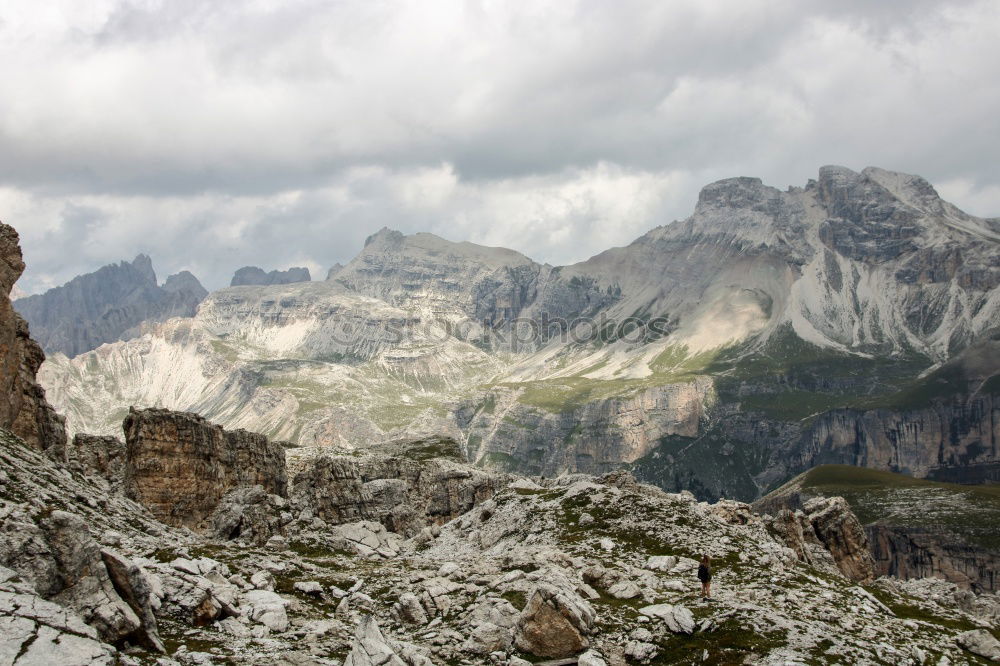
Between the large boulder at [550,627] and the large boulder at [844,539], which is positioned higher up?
the large boulder at [550,627]

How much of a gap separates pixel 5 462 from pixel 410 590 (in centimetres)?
2215

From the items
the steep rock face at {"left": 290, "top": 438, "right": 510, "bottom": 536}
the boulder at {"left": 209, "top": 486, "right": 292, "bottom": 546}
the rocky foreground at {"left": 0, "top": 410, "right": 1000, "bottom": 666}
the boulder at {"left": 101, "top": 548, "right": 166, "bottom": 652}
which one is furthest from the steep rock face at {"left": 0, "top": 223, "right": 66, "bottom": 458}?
the boulder at {"left": 101, "top": 548, "right": 166, "bottom": 652}

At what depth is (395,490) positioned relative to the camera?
104938 millimetres

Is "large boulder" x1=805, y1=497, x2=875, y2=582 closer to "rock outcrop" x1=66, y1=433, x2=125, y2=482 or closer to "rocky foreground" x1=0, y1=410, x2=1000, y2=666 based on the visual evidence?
"rocky foreground" x1=0, y1=410, x2=1000, y2=666

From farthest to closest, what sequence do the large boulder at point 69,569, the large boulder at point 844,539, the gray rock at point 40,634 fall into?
the large boulder at point 844,539 < the large boulder at point 69,569 < the gray rock at point 40,634

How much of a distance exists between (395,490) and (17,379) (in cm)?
4667

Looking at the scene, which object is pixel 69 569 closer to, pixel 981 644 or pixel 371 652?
pixel 371 652

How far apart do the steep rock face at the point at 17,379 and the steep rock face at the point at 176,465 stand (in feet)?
69.2

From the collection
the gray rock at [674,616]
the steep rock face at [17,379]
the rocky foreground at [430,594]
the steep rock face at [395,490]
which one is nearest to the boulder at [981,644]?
the rocky foreground at [430,594]

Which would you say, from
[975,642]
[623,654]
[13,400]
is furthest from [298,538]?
[975,642]

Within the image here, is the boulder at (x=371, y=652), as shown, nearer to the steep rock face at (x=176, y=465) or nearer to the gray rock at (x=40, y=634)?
the gray rock at (x=40, y=634)

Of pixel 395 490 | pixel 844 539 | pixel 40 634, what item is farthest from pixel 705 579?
pixel 844 539

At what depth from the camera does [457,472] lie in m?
126

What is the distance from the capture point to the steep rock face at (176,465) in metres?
97.4
